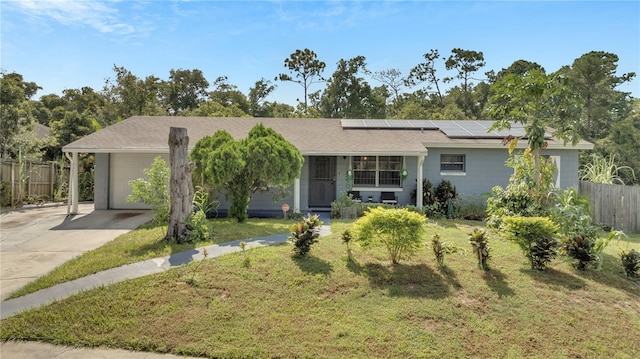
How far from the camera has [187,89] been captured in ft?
118

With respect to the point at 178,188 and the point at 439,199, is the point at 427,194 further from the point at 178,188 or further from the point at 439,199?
the point at 178,188

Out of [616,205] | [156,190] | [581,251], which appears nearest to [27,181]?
[156,190]

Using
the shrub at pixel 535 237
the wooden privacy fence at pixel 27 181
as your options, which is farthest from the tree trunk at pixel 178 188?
the wooden privacy fence at pixel 27 181

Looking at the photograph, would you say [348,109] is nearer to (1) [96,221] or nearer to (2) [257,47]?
(2) [257,47]

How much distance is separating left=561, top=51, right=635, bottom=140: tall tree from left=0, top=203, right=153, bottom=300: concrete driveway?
2851 centimetres

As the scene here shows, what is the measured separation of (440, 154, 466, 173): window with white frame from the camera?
1309 centimetres

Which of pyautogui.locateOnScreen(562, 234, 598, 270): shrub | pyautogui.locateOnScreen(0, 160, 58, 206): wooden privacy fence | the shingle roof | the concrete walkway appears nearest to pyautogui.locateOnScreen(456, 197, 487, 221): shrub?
the shingle roof

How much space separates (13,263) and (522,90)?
11.4 metres

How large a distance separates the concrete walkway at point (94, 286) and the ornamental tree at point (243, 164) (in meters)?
2.20

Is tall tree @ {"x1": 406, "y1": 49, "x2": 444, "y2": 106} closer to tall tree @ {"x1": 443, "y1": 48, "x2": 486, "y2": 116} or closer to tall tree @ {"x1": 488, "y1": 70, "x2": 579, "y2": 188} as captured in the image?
tall tree @ {"x1": 443, "y1": 48, "x2": 486, "y2": 116}

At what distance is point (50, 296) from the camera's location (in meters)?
4.91

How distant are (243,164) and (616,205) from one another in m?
11.9

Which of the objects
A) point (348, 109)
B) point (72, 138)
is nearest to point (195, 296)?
point (72, 138)

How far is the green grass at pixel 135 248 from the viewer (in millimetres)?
5594
